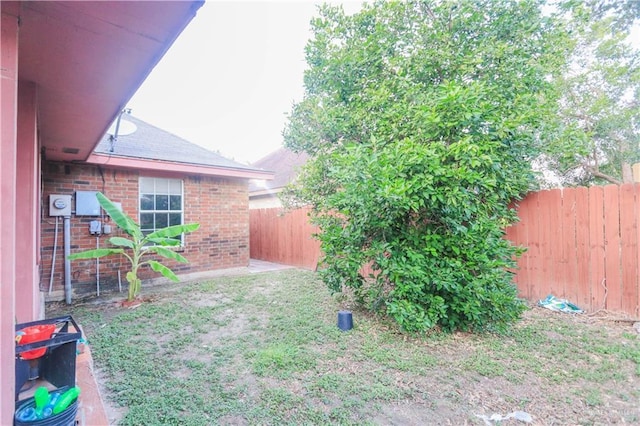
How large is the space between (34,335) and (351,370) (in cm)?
263

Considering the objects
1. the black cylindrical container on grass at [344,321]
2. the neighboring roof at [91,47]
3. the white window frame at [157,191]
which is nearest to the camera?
the neighboring roof at [91,47]

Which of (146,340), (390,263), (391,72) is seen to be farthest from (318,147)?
(146,340)

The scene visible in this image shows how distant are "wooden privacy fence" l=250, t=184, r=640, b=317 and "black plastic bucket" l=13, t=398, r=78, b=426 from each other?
20.7 ft

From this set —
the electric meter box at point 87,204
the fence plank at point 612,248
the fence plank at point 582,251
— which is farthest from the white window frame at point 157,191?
the fence plank at point 612,248

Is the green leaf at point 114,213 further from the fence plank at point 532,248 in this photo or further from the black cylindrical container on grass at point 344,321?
the fence plank at point 532,248

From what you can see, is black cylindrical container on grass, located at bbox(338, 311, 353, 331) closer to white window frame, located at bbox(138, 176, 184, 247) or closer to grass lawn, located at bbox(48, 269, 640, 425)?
grass lawn, located at bbox(48, 269, 640, 425)

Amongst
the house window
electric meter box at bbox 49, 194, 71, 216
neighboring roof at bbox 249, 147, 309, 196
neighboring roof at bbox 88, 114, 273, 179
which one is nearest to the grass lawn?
electric meter box at bbox 49, 194, 71, 216

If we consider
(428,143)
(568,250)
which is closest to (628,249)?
(568,250)

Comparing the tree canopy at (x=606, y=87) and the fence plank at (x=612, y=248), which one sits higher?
the tree canopy at (x=606, y=87)

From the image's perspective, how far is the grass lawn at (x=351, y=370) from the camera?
246 centimetres

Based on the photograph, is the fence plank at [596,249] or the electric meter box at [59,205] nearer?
the fence plank at [596,249]

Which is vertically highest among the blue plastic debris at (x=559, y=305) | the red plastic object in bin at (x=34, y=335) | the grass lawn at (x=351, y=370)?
the red plastic object in bin at (x=34, y=335)

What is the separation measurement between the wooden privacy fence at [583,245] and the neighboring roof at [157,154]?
665cm

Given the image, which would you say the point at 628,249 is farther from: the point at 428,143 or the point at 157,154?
the point at 157,154
